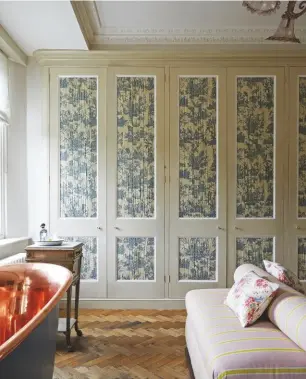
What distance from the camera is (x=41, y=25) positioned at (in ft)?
10.5

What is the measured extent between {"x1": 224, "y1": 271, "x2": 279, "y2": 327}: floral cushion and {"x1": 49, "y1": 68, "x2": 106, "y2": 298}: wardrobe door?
2012 mm

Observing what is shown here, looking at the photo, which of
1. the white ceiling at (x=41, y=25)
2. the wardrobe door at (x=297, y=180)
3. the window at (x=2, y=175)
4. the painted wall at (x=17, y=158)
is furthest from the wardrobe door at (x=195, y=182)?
the window at (x=2, y=175)

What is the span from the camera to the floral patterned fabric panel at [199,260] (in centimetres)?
377

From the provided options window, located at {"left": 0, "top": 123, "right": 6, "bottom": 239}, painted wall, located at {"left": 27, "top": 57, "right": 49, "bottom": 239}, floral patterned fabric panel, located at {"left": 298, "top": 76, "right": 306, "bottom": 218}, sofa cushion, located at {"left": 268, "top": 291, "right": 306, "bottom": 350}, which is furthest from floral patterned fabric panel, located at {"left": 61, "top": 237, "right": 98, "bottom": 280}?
sofa cushion, located at {"left": 268, "top": 291, "right": 306, "bottom": 350}

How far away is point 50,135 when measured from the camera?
3.78 meters

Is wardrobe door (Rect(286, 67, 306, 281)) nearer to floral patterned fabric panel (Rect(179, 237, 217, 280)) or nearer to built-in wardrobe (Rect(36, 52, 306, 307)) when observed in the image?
built-in wardrobe (Rect(36, 52, 306, 307))

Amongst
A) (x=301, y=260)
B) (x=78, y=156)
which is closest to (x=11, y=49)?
(x=78, y=156)

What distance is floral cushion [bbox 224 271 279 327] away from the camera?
188 centimetres

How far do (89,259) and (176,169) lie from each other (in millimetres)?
1277

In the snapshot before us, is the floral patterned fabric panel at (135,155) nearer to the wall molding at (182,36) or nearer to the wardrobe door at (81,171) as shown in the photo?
the wardrobe door at (81,171)

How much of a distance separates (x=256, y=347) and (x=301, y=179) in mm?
2567

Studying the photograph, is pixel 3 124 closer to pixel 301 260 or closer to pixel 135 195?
pixel 135 195

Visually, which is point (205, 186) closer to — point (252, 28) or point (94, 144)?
point (94, 144)

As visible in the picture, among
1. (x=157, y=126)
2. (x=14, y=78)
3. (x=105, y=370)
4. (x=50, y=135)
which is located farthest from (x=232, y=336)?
(x=14, y=78)
